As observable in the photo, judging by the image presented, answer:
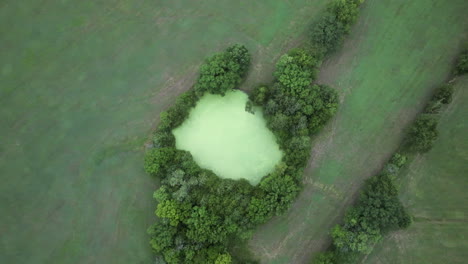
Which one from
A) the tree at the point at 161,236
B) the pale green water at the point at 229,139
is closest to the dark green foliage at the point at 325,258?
the pale green water at the point at 229,139

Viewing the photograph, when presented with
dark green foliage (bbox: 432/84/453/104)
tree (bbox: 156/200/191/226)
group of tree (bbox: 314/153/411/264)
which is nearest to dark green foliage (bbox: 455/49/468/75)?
dark green foliage (bbox: 432/84/453/104)

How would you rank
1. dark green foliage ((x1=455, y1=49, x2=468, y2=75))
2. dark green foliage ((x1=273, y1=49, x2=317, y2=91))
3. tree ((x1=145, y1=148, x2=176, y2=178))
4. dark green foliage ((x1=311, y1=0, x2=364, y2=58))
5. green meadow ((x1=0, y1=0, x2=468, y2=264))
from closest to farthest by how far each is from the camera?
tree ((x1=145, y1=148, x2=176, y2=178))
dark green foliage ((x1=273, y1=49, x2=317, y2=91))
dark green foliage ((x1=311, y1=0, x2=364, y2=58))
green meadow ((x1=0, y1=0, x2=468, y2=264))
dark green foliage ((x1=455, y1=49, x2=468, y2=75))

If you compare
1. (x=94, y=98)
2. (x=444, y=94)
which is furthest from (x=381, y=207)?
(x=94, y=98)

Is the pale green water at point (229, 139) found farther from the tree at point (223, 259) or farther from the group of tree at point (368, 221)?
the group of tree at point (368, 221)

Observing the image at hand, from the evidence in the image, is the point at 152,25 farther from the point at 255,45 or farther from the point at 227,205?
the point at 227,205

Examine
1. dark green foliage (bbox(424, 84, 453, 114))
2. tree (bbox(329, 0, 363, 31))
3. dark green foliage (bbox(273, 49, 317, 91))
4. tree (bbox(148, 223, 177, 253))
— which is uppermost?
tree (bbox(329, 0, 363, 31))

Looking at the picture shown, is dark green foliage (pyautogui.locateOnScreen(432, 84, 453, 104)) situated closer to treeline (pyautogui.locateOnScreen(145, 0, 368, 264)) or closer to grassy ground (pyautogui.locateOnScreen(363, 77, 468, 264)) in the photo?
grassy ground (pyautogui.locateOnScreen(363, 77, 468, 264))

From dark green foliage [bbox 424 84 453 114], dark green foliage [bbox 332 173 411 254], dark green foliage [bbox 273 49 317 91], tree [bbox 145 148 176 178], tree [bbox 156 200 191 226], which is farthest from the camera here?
dark green foliage [bbox 424 84 453 114]
